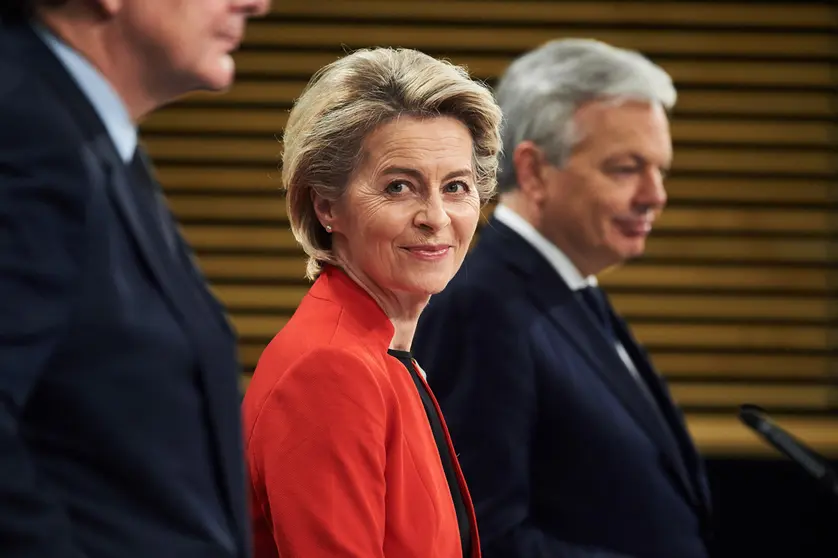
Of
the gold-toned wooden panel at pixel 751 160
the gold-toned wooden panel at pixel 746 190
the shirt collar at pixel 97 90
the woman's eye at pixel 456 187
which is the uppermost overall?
the shirt collar at pixel 97 90

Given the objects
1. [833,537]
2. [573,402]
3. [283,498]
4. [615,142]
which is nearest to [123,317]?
[283,498]

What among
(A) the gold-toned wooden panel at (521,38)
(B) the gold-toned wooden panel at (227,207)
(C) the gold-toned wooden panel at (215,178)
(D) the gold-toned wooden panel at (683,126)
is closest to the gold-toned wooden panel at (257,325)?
(B) the gold-toned wooden panel at (227,207)

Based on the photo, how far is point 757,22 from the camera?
5574mm

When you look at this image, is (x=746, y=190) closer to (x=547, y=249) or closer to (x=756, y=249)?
(x=756, y=249)

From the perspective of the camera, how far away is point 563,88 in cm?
269

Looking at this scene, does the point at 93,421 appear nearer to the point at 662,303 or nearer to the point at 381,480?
the point at 381,480

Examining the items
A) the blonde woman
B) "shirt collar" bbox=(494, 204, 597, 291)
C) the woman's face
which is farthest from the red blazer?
"shirt collar" bbox=(494, 204, 597, 291)

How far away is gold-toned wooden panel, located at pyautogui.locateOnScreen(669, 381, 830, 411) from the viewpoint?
5504mm

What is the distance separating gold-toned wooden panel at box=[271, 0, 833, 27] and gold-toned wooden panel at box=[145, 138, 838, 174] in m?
0.60

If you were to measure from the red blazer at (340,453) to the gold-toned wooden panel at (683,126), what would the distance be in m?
3.95

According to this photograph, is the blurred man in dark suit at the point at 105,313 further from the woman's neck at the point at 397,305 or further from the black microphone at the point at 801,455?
the black microphone at the point at 801,455

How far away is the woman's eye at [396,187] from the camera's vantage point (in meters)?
1.80

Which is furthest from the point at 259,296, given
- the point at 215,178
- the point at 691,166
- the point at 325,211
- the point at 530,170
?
the point at 325,211

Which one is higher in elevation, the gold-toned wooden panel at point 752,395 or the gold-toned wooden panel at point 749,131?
the gold-toned wooden panel at point 749,131
